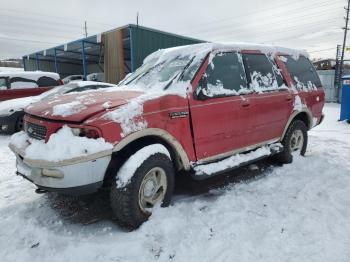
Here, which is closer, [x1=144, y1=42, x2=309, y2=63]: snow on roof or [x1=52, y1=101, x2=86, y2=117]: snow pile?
[x1=52, y1=101, x2=86, y2=117]: snow pile

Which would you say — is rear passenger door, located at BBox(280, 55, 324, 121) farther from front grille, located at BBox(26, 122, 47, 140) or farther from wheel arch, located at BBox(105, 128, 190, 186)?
front grille, located at BBox(26, 122, 47, 140)

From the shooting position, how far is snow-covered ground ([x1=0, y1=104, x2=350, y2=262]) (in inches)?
112

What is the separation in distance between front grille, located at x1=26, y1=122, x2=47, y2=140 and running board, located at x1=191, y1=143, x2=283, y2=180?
1.69 m

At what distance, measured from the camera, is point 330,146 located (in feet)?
22.8

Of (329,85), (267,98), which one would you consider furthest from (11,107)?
(329,85)

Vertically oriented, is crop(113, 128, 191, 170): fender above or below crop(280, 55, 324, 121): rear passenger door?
below

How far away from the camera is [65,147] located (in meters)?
2.90

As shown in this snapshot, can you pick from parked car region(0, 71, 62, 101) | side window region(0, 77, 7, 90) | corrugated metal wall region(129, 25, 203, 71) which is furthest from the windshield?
corrugated metal wall region(129, 25, 203, 71)

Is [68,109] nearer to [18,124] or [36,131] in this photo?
[36,131]

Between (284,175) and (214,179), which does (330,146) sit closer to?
(284,175)

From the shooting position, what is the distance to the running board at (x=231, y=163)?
12.3 ft

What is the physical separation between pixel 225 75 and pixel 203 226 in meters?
1.99

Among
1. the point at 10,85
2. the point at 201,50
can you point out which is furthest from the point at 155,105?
the point at 10,85

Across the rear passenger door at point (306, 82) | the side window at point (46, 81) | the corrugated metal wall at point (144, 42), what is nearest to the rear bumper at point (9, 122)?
the side window at point (46, 81)
